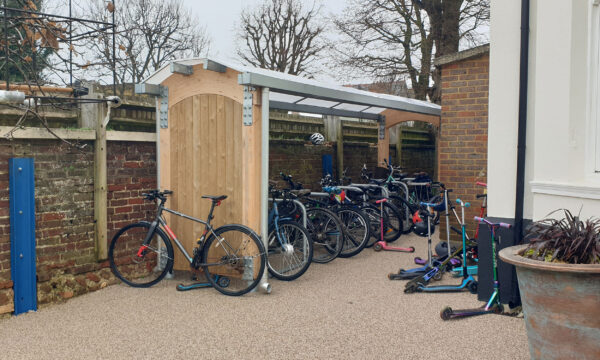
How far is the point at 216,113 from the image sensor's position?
600 cm

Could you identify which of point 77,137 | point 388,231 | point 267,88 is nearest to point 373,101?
point 388,231

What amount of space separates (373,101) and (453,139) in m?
1.23

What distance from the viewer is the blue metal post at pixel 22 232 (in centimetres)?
497

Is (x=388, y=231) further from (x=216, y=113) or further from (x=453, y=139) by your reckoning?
(x=216, y=113)

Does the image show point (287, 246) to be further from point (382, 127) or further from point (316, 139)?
point (382, 127)

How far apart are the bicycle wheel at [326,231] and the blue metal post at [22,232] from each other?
3.25 m

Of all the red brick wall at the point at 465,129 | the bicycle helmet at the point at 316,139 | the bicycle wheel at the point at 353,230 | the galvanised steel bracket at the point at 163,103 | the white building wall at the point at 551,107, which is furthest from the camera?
the bicycle helmet at the point at 316,139

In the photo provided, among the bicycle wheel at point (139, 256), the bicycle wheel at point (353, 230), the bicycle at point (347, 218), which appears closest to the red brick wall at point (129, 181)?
the bicycle wheel at point (139, 256)

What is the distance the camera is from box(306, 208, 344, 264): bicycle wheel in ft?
23.3

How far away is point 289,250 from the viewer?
6207 mm

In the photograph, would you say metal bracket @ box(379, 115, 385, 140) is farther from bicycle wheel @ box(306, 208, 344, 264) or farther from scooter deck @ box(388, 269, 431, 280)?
scooter deck @ box(388, 269, 431, 280)

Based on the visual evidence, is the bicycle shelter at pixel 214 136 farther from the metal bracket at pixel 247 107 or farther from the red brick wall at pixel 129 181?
the red brick wall at pixel 129 181

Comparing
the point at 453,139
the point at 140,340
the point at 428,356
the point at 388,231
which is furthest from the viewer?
the point at 388,231

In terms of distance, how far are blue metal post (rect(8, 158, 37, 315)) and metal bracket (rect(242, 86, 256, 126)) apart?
2.02 meters
